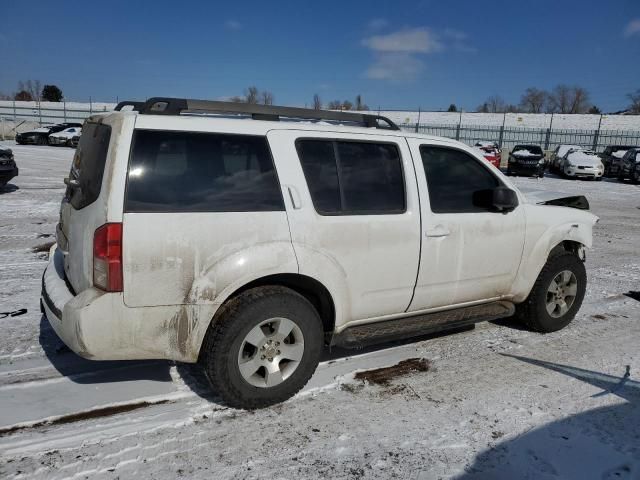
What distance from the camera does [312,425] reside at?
10.3 ft

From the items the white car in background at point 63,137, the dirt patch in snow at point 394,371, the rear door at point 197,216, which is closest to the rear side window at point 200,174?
the rear door at point 197,216

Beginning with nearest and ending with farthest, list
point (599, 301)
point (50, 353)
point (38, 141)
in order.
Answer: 1. point (50, 353)
2. point (599, 301)
3. point (38, 141)

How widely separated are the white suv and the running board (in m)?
0.01

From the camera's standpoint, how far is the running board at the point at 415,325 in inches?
140

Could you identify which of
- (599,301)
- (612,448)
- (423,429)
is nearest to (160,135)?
(423,429)

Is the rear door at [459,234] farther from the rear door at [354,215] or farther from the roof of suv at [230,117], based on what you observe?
the roof of suv at [230,117]

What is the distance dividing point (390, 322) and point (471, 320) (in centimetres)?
77

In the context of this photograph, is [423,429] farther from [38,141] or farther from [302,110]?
[38,141]

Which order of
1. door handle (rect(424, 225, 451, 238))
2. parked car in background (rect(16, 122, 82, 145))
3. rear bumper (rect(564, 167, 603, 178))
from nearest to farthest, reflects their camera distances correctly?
door handle (rect(424, 225, 451, 238)) → rear bumper (rect(564, 167, 603, 178)) → parked car in background (rect(16, 122, 82, 145))

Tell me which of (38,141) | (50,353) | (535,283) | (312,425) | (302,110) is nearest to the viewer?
(312,425)

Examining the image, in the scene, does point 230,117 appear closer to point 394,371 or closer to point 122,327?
point 122,327

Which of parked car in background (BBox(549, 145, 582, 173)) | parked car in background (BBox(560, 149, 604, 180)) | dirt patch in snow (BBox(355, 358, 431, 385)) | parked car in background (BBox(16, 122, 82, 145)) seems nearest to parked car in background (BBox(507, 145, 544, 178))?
parked car in background (BBox(560, 149, 604, 180))

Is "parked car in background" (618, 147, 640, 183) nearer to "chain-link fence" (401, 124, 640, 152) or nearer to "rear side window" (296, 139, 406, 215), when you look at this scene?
"chain-link fence" (401, 124, 640, 152)

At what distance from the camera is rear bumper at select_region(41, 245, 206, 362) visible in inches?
110
